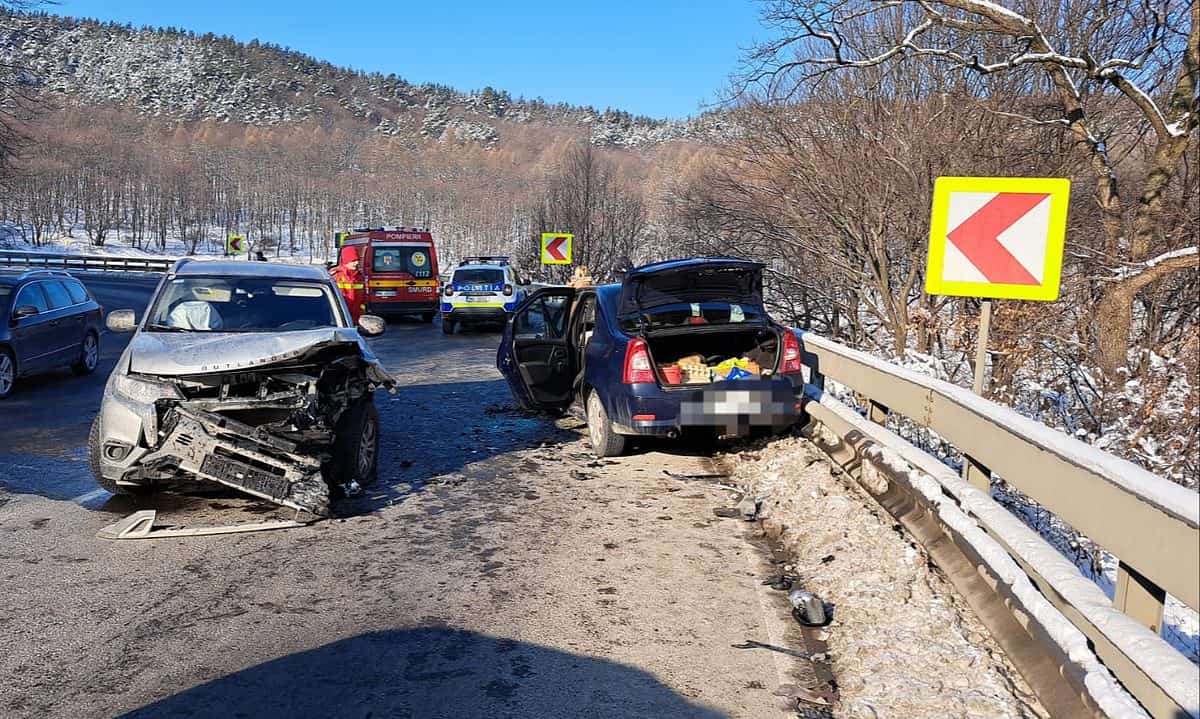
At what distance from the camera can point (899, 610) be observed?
441 centimetres

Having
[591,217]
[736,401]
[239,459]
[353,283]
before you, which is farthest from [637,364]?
[591,217]

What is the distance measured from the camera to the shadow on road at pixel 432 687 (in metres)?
3.64

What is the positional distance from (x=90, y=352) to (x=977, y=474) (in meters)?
13.9

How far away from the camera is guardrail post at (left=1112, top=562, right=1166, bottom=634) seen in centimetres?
305

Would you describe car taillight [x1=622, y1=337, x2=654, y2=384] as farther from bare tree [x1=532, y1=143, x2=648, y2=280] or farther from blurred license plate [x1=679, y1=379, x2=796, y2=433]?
bare tree [x1=532, y1=143, x2=648, y2=280]

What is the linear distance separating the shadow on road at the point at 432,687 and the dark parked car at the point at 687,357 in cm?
378

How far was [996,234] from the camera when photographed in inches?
229

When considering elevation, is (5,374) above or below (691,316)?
below

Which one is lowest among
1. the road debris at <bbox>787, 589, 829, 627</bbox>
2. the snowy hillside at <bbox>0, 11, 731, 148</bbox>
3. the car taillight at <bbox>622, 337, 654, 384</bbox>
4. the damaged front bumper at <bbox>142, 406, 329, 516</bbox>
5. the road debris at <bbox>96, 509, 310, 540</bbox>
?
the road debris at <bbox>96, 509, 310, 540</bbox>

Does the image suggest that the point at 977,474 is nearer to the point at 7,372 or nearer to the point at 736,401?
the point at 736,401

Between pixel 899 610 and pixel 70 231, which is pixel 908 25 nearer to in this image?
pixel 899 610

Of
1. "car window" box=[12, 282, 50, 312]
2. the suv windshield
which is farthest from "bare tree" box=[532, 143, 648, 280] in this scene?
the suv windshield

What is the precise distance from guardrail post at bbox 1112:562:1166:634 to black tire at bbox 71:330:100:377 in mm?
14800

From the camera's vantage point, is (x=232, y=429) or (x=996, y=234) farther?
(x=232, y=429)
